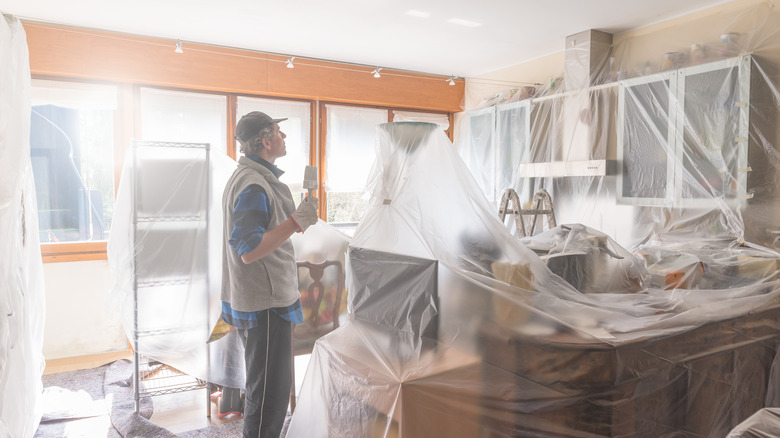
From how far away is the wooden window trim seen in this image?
338cm

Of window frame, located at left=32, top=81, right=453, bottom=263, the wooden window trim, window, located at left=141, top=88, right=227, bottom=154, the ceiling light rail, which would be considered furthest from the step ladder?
the wooden window trim

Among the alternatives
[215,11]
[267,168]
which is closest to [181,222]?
[267,168]

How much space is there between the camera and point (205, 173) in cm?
264

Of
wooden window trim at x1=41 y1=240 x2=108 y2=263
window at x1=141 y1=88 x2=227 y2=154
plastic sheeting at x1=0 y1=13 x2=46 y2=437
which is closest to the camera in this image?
plastic sheeting at x1=0 y1=13 x2=46 y2=437

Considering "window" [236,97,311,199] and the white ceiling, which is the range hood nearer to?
the white ceiling

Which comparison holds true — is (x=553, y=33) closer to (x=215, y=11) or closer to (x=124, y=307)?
(x=215, y=11)

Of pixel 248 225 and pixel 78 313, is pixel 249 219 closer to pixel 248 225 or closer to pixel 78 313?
pixel 248 225

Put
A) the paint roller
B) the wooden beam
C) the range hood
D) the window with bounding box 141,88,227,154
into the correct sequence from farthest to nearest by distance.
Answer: the window with bounding box 141,88,227,154 → the wooden beam → the range hood → the paint roller

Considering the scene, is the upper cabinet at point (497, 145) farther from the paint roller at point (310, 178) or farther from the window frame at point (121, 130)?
the paint roller at point (310, 178)

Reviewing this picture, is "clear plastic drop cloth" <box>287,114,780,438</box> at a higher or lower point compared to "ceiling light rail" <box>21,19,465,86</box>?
lower

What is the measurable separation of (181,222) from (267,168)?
1.00 m

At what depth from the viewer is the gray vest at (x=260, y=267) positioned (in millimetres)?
→ 1726

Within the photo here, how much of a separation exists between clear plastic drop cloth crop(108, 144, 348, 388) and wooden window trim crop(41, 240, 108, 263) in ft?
3.53

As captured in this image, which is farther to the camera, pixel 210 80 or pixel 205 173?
pixel 210 80
